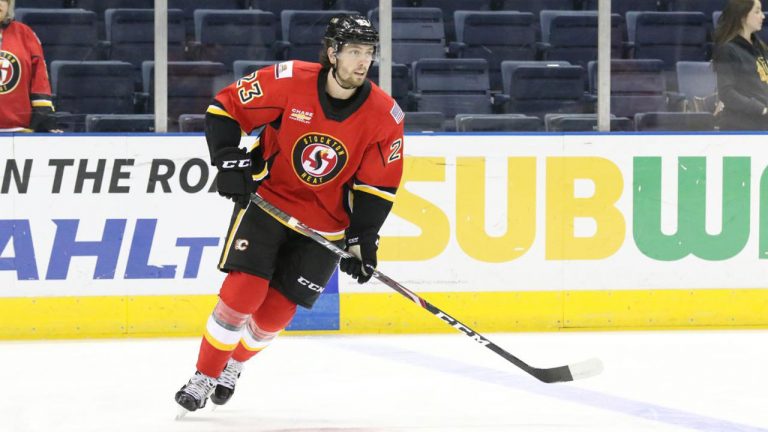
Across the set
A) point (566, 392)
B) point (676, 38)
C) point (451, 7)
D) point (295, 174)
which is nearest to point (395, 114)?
point (295, 174)

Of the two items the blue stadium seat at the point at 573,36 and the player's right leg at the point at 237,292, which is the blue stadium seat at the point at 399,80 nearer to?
the blue stadium seat at the point at 573,36

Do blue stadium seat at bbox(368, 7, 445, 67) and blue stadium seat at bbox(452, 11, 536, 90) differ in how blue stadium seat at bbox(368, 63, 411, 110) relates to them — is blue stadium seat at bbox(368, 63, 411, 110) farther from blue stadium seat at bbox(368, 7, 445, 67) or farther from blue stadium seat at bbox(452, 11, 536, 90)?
blue stadium seat at bbox(452, 11, 536, 90)

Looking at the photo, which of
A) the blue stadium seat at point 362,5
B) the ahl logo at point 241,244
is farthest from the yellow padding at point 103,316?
the ahl logo at point 241,244

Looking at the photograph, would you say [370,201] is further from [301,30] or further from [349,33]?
[301,30]

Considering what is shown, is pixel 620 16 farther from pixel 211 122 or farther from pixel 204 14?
pixel 211 122

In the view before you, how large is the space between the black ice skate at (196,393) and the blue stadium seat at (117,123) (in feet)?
5.76

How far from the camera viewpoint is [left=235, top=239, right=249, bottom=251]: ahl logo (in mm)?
3566

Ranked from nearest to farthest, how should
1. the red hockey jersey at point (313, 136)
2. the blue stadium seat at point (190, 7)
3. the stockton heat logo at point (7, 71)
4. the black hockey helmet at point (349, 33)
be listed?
the black hockey helmet at point (349, 33)
the red hockey jersey at point (313, 136)
the stockton heat logo at point (7, 71)
the blue stadium seat at point (190, 7)

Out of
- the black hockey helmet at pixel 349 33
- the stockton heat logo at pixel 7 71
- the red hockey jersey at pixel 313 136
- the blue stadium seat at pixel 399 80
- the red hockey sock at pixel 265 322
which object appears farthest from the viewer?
the blue stadium seat at pixel 399 80

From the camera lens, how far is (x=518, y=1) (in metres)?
5.35

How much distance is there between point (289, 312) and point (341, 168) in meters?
0.42

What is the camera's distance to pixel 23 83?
16.6 feet

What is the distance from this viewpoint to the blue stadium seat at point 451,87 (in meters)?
5.26

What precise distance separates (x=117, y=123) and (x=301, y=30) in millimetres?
781
